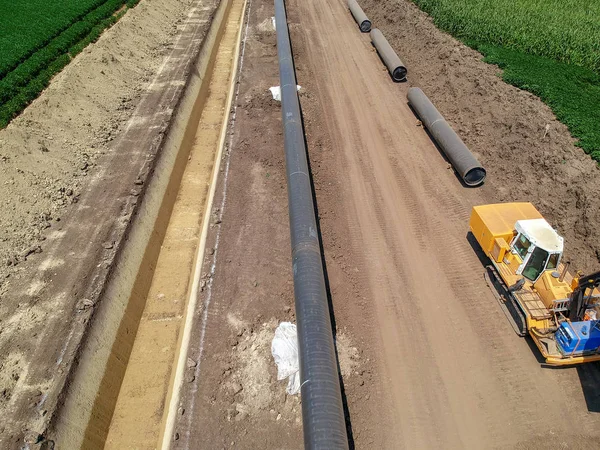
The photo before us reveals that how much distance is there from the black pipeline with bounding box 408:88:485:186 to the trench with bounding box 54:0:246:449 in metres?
8.83

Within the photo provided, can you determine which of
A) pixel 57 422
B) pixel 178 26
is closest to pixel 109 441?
pixel 57 422

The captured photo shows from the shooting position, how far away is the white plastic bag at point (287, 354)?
10227mm

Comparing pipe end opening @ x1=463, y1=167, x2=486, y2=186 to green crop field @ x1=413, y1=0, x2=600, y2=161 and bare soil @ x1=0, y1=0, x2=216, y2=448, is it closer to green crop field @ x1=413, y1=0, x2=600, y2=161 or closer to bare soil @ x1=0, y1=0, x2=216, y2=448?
green crop field @ x1=413, y1=0, x2=600, y2=161

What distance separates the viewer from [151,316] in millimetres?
12859

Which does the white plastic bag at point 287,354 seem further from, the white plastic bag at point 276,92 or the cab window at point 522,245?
the white plastic bag at point 276,92

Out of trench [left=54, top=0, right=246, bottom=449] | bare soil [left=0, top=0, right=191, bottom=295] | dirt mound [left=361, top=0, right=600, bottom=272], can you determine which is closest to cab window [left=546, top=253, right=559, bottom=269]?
dirt mound [left=361, top=0, right=600, bottom=272]

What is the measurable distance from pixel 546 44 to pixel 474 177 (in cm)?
1139

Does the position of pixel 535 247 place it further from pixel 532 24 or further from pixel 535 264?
pixel 532 24

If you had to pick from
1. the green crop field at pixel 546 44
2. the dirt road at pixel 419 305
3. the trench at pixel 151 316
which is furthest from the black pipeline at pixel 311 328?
the green crop field at pixel 546 44

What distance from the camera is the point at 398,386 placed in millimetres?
10125

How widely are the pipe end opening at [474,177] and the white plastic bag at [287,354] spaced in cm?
869

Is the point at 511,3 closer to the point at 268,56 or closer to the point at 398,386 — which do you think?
the point at 268,56

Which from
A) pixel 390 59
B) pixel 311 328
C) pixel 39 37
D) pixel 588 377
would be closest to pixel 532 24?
pixel 390 59

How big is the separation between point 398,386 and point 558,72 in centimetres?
1718
